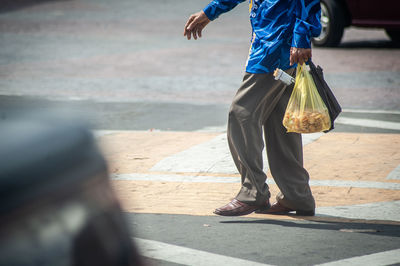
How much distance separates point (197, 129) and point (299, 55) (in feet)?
12.2

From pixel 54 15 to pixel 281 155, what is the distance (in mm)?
16634

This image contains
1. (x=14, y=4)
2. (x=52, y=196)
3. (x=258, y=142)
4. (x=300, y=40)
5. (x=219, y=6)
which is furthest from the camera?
(x=14, y=4)

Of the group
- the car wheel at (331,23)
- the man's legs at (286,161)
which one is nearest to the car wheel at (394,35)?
the car wheel at (331,23)

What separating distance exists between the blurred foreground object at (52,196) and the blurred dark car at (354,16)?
13.3 m

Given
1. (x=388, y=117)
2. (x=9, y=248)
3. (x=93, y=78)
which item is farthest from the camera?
(x=93, y=78)

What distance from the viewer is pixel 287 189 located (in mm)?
5199

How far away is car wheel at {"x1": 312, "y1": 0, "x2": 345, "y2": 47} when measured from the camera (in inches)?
579

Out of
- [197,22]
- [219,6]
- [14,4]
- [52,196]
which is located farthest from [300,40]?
[14,4]

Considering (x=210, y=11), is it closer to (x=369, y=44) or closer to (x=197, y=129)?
(x=197, y=129)

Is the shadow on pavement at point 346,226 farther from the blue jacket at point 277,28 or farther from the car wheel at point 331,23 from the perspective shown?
the car wheel at point 331,23

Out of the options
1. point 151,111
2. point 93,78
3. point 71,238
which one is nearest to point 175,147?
point 151,111

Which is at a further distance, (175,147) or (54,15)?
(54,15)

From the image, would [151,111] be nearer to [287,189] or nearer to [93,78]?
[93,78]

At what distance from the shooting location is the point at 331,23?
1490 centimetres
